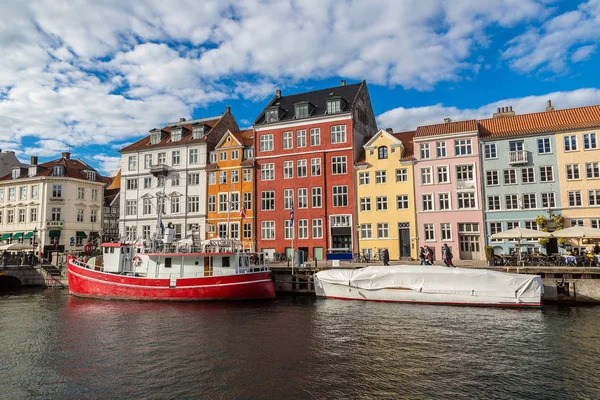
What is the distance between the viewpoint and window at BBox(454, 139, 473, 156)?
3944 centimetres

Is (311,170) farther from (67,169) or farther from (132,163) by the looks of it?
(67,169)

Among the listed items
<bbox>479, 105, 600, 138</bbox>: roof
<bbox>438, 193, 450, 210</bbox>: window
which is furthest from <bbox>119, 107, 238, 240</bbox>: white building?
<bbox>479, 105, 600, 138</bbox>: roof

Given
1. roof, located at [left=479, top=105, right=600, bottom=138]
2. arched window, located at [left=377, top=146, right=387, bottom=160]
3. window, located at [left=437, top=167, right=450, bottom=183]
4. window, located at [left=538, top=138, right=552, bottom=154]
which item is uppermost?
roof, located at [left=479, top=105, right=600, bottom=138]

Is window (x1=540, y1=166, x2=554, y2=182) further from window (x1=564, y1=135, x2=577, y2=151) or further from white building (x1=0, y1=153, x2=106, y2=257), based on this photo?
white building (x1=0, y1=153, x2=106, y2=257)

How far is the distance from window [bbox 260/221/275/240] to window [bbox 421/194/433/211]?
16226 millimetres

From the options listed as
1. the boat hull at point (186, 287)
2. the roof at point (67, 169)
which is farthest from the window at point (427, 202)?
the roof at point (67, 169)

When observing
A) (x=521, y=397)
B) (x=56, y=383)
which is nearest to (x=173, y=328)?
(x=56, y=383)

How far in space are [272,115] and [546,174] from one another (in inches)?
1125

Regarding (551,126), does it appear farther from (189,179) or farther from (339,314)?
(189,179)

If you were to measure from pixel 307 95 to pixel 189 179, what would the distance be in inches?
695

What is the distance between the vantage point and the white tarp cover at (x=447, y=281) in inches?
972

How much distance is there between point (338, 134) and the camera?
44344 millimetres

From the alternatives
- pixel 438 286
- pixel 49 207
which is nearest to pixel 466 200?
pixel 438 286

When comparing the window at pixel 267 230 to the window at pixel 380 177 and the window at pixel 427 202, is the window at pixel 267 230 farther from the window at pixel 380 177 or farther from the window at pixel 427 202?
the window at pixel 427 202
